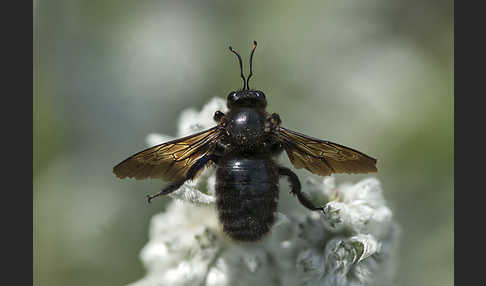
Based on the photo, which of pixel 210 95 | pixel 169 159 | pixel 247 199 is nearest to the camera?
pixel 247 199

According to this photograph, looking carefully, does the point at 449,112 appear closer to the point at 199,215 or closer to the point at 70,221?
the point at 199,215

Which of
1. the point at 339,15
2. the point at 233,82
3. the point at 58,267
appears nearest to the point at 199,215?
the point at 58,267

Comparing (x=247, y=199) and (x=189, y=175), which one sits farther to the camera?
(x=189, y=175)

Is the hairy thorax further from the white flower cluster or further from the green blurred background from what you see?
the green blurred background

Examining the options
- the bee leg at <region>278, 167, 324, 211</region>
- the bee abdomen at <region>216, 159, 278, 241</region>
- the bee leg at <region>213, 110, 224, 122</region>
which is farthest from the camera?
the bee leg at <region>213, 110, 224, 122</region>

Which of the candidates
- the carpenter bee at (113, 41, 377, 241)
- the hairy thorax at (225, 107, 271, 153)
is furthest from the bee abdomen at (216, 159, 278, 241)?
the hairy thorax at (225, 107, 271, 153)

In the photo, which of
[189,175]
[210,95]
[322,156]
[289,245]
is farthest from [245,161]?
[210,95]

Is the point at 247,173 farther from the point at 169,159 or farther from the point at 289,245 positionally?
the point at 289,245
